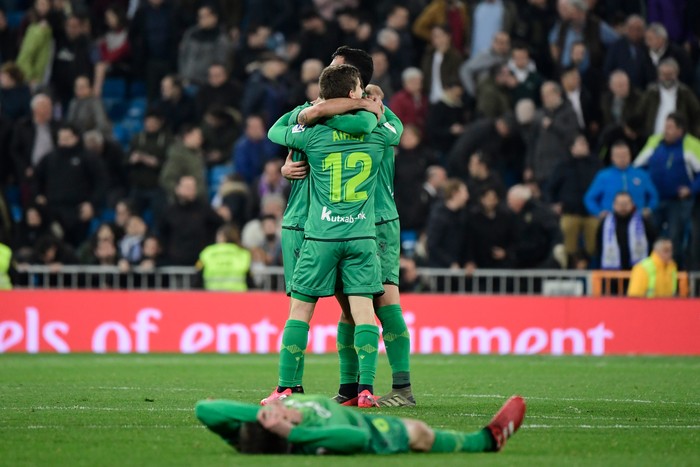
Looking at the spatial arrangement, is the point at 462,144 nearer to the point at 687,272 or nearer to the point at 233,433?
the point at 687,272

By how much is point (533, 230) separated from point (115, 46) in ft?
28.7

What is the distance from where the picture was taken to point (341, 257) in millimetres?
10070

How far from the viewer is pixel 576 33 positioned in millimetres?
22703

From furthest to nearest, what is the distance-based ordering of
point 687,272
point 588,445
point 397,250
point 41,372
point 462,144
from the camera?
point 462,144, point 687,272, point 41,372, point 397,250, point 588,445

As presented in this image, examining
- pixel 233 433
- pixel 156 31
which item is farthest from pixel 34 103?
pixel 233 433

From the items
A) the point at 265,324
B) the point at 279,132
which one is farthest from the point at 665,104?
the point at 279,132

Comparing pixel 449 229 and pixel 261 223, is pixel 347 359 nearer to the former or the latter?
pixel 449 229

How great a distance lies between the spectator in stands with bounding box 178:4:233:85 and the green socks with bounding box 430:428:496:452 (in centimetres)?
1692

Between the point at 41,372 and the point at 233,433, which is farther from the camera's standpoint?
the point at 41,372

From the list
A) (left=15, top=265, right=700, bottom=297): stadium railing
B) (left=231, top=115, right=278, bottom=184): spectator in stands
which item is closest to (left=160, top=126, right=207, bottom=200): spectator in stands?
(left=231, top=115, right=278, bottom=184): spectator in stands

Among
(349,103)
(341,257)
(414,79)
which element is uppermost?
(414,79)

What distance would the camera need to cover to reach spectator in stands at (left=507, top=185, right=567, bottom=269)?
1995cm

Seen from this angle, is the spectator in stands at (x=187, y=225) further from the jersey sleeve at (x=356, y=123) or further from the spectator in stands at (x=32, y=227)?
the jersey sleeve at (x=356, y=123)

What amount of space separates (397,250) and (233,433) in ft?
11.9
